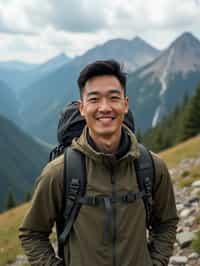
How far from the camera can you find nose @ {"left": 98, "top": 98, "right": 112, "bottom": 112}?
12.8 ft

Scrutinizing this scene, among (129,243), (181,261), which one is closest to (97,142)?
(129,243)

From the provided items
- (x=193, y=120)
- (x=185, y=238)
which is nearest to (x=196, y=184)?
(x=185, y=238)

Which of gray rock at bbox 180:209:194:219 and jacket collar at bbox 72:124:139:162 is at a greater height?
jacket collar at bbox 72:124:139:162

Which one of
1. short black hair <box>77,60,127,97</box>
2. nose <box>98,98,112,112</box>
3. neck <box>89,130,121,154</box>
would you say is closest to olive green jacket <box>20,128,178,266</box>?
neck <box>89,130,121,154</box>

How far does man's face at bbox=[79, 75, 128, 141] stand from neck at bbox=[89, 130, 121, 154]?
21mm

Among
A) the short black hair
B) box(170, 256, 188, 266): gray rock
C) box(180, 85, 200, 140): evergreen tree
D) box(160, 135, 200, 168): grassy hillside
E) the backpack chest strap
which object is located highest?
box(180, 85, 200, 140): evergreen tree

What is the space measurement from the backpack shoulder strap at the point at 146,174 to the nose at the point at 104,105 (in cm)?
52

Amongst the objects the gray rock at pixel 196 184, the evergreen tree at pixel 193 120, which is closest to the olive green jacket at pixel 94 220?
the gray rock at pixel 196 184

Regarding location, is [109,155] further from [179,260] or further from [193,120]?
[193,120]

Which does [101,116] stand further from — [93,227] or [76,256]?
[76,256]

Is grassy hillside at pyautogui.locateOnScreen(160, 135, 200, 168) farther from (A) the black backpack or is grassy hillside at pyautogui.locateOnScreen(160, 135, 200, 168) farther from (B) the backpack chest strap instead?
(B) the backpack chest strap

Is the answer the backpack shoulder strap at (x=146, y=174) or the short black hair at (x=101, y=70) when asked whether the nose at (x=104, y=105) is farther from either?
the backpack shoulder strap at (x=146, y=174)

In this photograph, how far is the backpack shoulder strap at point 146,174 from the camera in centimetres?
397

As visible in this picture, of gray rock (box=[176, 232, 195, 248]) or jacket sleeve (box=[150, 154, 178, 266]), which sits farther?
gray rock (box=[176, 232, 195, 248])
